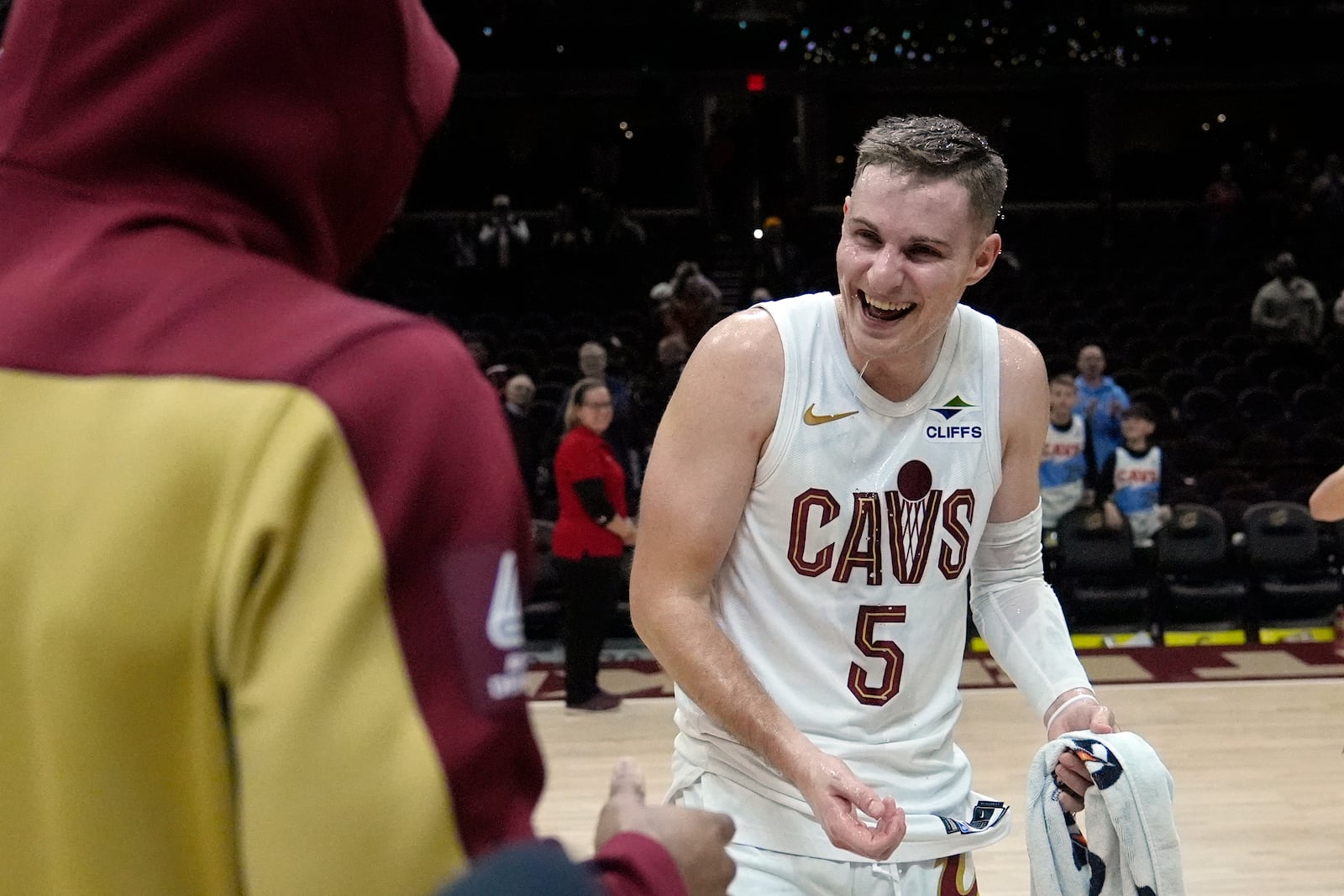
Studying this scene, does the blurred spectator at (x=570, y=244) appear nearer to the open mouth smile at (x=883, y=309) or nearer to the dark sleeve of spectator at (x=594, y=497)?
the dark sleeve of spectator at (x=594, y=497)

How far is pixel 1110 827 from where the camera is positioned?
2.44 meters

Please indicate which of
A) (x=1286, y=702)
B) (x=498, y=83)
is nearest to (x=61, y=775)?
(x=1286, y=702)

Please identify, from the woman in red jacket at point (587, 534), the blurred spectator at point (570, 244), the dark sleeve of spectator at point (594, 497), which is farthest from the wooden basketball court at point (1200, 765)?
the blurred spectator at point (570, 244)

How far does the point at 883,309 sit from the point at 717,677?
713 mm

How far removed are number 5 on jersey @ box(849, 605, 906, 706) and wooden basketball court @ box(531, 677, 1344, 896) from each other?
2427mm

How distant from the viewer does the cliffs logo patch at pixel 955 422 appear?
2512 millimetres

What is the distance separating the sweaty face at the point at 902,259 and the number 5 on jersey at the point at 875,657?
0.46 metres

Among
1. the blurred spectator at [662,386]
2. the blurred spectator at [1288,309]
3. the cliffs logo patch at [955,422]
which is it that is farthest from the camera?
the blurred spectator at [1288,309]

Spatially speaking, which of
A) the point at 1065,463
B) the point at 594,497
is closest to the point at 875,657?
the point at 594,497

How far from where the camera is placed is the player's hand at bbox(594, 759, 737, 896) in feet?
3.30

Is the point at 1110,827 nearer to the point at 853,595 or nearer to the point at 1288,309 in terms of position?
the point at 853,595

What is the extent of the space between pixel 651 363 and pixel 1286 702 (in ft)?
19.8

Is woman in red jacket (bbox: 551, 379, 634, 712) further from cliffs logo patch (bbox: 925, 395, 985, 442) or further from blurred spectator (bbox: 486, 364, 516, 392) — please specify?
cliffs logo patch (bbox: 925, 395, 985, 442)

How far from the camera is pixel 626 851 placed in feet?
3.17
